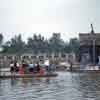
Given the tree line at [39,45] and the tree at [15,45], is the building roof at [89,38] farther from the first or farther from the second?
the tree at [15,45]

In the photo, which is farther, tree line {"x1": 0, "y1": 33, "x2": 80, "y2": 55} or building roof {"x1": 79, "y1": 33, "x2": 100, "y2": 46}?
tree line {"x1": 0, "y1": 33, "x2": 80, "y2": 55}

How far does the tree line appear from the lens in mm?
59406

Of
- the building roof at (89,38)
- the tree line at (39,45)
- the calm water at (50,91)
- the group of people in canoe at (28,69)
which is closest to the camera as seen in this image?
the calm water at (50,91)

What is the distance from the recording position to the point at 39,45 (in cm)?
6619

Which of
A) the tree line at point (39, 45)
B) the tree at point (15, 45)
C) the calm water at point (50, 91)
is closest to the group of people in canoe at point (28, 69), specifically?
the calm water at point (50, 91)

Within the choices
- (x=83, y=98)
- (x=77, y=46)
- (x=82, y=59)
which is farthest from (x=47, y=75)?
(x=77, y=46)

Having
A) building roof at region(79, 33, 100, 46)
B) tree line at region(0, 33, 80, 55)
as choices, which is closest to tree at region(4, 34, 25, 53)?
tree line at region(0, 33, 80, 55)

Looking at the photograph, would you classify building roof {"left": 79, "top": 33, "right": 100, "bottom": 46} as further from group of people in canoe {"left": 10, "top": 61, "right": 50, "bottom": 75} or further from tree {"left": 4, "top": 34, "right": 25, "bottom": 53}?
group of people in canoe {"left": 10, "top": 61, "right": 50, "bottom": 75}

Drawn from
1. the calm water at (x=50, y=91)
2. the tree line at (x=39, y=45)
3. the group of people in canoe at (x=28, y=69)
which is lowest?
the calm water at (x=50, y=91)

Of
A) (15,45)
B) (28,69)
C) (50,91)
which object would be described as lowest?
(50,91)

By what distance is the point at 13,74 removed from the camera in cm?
2912

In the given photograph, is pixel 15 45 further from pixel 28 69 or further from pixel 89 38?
pixel 28 69

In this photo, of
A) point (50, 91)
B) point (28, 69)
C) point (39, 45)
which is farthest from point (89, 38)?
point (50, 91)

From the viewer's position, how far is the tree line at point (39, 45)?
59.4m
